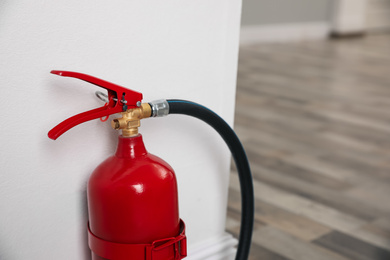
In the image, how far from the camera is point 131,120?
2.86 feet

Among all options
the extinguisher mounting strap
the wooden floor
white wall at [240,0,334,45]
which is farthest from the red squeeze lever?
white wall at [240,0,334,45]

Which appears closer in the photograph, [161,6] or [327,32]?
[161,6]

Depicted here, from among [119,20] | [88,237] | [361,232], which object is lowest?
[361,232]

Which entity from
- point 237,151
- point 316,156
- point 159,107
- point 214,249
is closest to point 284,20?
point 316,156

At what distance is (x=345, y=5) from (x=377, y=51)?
2.66ft

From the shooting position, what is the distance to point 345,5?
5473mm

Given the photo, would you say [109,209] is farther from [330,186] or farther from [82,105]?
[330,186]

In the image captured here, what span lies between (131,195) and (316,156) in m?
1.56

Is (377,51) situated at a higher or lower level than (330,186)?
higher

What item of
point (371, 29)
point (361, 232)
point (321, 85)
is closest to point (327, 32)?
point (371, 29)

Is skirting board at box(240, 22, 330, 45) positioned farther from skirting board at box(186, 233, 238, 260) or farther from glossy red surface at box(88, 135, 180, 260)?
glossy red surface at box(88, 135, 180, 260)

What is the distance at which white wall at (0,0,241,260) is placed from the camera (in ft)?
2.74

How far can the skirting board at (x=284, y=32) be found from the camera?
16.6 ft

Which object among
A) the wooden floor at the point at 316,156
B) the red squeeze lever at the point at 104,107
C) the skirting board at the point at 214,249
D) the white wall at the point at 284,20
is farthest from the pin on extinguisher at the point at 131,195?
the white wall at the point at 284,20
